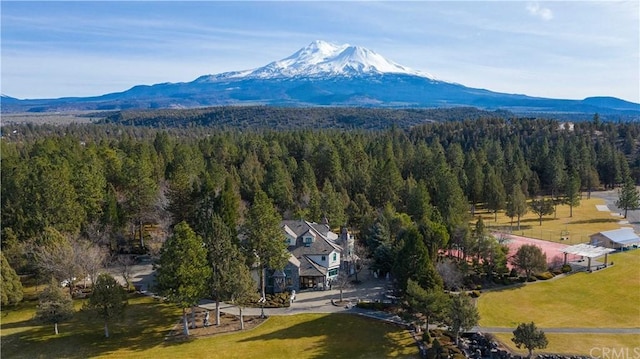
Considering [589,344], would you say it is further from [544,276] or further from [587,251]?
[587,251]

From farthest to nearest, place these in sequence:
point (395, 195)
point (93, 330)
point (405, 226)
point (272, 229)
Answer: point (395, 195) → point (405, 226) → point (272, 229) → point (93, 330)

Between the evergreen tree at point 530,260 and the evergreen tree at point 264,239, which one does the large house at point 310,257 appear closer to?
the evergreen tree at point 264,239

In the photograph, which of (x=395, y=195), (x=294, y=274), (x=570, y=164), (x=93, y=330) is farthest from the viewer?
(x=570, y=164)

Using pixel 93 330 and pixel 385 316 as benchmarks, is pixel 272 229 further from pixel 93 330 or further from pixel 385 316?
pixel 93 330

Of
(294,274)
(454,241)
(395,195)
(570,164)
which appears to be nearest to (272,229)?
(294,274)

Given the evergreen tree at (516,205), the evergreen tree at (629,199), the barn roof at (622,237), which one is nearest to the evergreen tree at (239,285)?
the barn roof at (622,237)
